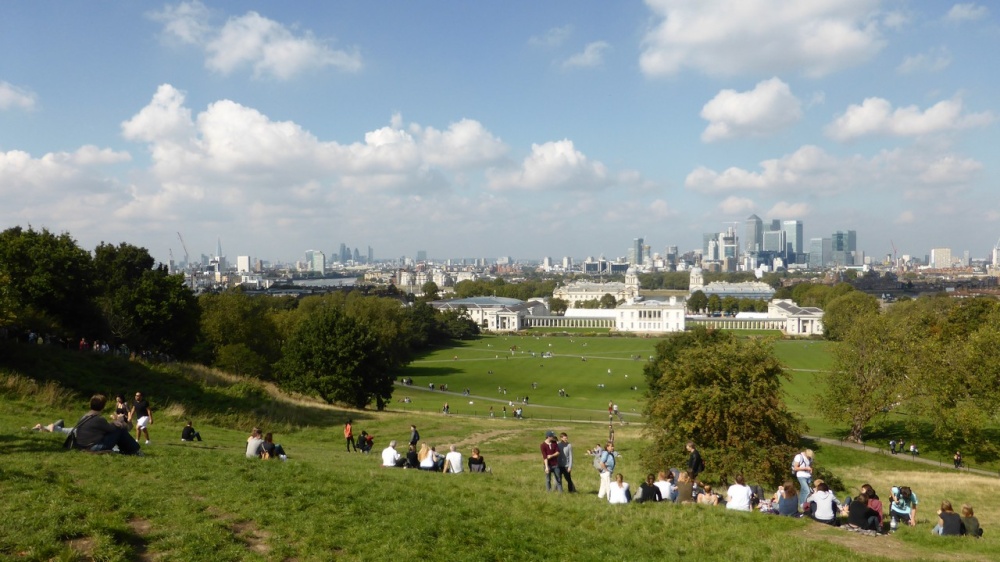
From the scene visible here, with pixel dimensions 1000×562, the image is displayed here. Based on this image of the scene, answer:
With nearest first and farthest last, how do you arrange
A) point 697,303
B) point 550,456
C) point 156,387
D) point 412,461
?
point 550,456 < point 412,461 < point 156,387 < point 697,303

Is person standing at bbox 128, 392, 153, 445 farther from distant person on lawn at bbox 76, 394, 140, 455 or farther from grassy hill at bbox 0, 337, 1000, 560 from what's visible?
distant person on lawn at bbox 76, 394, 140, 455

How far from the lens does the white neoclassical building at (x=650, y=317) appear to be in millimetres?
130250

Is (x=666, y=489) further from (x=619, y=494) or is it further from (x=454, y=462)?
(x=454, y=462)

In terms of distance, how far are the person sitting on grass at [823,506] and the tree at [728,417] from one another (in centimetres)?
798

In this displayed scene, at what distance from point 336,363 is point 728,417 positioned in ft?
72.0

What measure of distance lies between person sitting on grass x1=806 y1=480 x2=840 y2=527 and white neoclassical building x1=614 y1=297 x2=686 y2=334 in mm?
119275

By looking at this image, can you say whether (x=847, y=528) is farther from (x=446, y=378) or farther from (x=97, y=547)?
(x=446, y=378)

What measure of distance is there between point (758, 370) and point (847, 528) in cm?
1123

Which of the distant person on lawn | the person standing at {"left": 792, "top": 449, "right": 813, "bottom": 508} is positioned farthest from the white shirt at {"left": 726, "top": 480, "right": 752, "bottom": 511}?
the distant person on lawn

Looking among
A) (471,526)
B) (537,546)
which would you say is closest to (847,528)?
(537,546)

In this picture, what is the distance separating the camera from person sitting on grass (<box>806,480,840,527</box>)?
34.9 ft

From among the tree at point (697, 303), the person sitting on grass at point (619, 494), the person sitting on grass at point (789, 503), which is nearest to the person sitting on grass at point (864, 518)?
the person sitting on grass at point (789, 503)

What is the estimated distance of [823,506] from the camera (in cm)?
1066

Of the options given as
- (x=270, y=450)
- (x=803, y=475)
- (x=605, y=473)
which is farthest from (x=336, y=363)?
(x=803, y=475)
